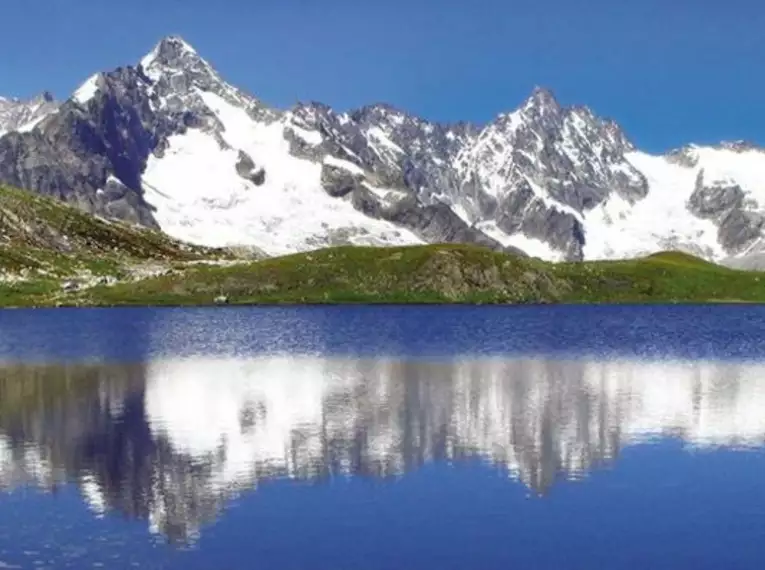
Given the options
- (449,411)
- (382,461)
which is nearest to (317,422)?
(449,411)

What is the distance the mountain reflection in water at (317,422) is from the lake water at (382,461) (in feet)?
0.67

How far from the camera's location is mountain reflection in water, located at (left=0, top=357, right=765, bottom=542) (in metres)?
43.8

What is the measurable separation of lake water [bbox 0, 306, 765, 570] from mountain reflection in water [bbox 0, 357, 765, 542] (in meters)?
0.20

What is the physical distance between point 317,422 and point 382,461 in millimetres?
11373

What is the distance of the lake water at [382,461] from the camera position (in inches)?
1309

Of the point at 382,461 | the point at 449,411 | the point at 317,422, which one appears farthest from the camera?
the point at 449,411

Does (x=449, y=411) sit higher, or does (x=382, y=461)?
(x=449, y=411)

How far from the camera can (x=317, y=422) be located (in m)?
57.5

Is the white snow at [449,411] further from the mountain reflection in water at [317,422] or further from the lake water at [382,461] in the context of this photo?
the lake water at [382,461]

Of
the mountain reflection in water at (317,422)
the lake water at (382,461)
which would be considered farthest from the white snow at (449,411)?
the lake water at (382,461)

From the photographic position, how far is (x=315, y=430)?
5466 cm

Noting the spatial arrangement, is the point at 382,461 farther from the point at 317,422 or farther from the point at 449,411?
the point at 449,411

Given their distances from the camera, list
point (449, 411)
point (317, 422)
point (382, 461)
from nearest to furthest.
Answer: point (382, 461)
point (317, 422)
point (449, 411)

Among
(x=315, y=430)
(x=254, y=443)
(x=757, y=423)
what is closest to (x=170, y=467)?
(x=254, y=443)
